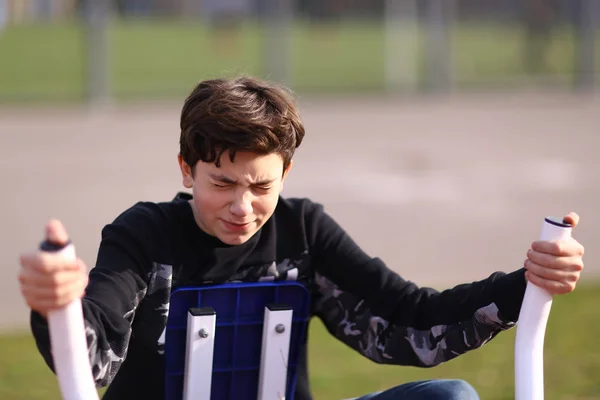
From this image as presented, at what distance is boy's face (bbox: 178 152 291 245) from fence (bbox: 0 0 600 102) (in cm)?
1193

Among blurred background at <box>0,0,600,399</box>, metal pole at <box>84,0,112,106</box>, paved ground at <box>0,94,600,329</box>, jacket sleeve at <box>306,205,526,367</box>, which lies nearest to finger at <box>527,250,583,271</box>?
jacket sleeve at <box>306,205,526,367</box>

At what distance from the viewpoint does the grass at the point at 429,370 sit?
4.29 metres

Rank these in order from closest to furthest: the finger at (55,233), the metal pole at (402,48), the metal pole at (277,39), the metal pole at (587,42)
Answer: the finger at (55,233) → the metal pole at (277,39) → the metal pole at (587,42) → the metal pole at (402,48)

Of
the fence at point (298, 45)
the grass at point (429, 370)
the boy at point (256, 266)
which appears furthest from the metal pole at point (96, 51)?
the boy at point (256, 266)

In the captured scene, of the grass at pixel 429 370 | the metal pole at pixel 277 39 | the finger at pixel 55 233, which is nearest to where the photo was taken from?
the finger at pixel 55 233

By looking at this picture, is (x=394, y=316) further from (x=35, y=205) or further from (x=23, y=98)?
(x=23, y=98)

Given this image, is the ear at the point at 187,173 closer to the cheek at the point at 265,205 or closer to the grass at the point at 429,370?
the cheek at the point at 265,205

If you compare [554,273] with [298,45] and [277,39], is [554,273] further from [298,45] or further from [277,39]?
[298,45]

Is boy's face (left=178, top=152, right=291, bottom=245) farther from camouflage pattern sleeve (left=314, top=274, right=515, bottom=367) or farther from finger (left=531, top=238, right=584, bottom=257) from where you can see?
finger (left=531, top=238, right=584, bottom=257)

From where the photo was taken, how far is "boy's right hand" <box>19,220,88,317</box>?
1.84 meters

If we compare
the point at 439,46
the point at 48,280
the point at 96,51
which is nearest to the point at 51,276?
the point at 48,280

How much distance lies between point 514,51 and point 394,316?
15286 mm

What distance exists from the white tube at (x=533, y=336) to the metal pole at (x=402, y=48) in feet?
49.4

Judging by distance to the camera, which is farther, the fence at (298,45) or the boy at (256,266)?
the fence at (298,45)
